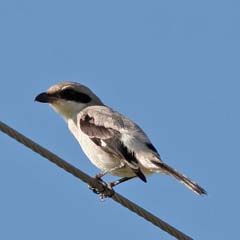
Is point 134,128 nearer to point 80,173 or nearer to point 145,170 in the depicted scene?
point 145,170

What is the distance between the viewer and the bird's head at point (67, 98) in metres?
10.4

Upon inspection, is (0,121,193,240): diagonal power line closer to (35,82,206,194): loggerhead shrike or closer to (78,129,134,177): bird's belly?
(35,82,206,194): loggerhead shrike

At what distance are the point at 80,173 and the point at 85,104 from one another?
11.7 feet

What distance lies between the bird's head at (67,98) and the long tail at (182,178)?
6.17 feet

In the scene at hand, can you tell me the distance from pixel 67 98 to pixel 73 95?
0.08 meters

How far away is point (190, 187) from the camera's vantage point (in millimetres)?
8289

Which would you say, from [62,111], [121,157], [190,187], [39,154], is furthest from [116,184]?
[39,154]

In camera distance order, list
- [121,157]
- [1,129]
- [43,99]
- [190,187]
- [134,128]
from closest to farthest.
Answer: [1,129] < [190,187] < [121,157] < [134,128] < [43,99]

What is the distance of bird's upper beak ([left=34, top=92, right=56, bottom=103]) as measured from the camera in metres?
10.3

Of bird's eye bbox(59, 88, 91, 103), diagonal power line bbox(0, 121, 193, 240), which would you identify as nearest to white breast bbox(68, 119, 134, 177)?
bird's eye bbox(59, 88, 91, 103)

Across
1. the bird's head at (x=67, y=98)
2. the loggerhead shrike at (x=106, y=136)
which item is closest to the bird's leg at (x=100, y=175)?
the loggerhead shrike at (x=106, y=136)

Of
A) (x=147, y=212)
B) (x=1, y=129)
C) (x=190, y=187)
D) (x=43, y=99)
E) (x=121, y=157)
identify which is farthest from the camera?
(x=43, y=99)

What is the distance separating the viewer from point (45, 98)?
1037 centimetres

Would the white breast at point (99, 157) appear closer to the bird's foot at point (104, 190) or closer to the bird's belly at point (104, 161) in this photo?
the bird's belly at point (104, 161)
